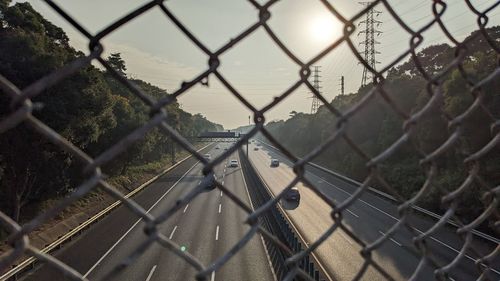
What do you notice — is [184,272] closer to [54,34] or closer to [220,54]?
[54,34]

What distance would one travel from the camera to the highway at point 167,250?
13023 mm

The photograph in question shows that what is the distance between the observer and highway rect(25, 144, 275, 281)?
13.0 meters

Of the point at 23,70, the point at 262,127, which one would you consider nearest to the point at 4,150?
the point at 23,70

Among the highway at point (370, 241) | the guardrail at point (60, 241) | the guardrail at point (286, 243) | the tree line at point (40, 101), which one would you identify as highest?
the tree line at point (40, 101)

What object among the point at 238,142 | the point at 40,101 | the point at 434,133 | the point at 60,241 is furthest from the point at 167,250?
the point at 238,142

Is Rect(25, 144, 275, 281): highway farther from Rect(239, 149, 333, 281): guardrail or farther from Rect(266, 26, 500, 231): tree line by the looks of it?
Rect(266, 26, 500, 231): tree line

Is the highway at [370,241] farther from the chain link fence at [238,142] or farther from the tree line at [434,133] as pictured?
the chain link fence at [238,142]

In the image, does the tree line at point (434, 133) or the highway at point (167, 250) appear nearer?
the highway at point (167, 250)

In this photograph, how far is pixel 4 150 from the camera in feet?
40.8

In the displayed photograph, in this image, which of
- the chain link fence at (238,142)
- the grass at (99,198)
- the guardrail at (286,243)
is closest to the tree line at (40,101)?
the grass at (99,198)

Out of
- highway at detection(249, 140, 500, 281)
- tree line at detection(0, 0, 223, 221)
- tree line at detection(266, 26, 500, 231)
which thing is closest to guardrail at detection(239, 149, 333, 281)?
highway at detection(249, 140, 500, 281)

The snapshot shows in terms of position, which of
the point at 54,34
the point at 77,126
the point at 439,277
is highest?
the point at 54,34

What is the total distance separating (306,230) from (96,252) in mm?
8948

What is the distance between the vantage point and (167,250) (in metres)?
15.2
